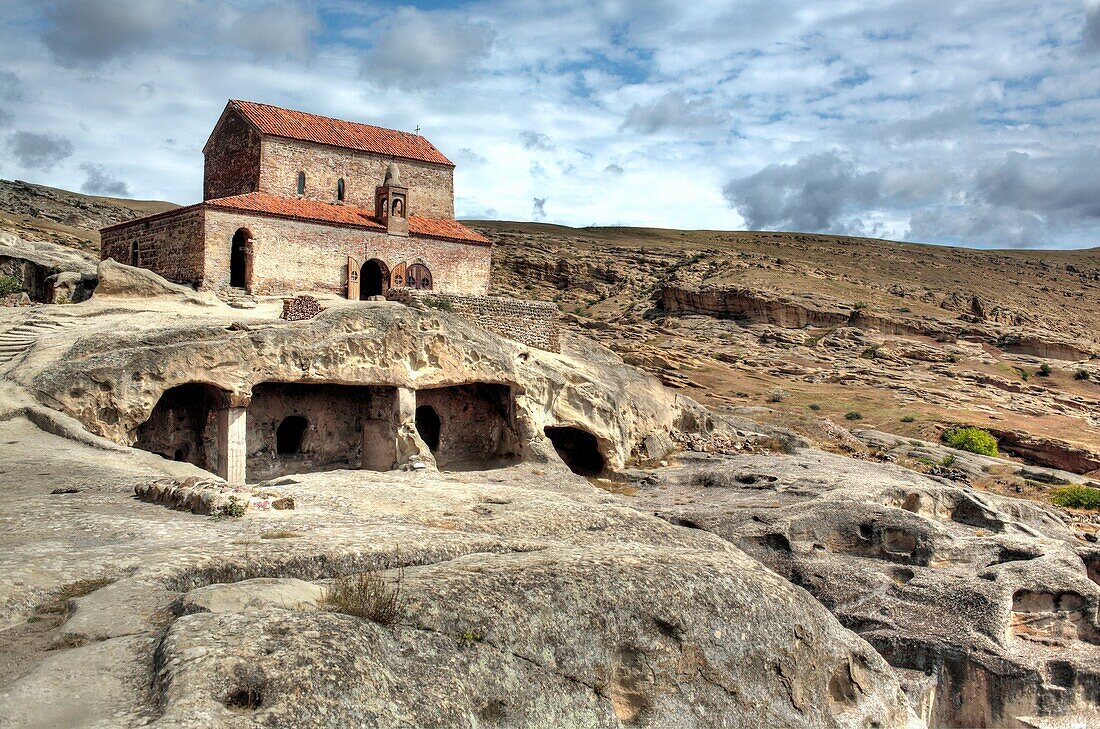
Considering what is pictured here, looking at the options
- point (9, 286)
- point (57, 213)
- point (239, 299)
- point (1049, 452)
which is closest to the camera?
point (9, 286)

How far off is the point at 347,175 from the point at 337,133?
5.85 feet

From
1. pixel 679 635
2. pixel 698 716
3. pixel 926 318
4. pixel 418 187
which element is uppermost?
pixel 418 187

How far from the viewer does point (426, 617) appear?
7512 mm

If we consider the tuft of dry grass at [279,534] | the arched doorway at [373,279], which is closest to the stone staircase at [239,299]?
the arched doorway at [373,279]

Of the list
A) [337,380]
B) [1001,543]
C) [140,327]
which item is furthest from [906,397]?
[140,327]

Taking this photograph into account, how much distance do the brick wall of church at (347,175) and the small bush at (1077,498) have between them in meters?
23.5

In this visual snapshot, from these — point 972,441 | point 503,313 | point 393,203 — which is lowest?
point 972,441

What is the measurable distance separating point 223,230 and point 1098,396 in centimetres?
4444

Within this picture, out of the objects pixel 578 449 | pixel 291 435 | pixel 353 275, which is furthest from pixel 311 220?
pixel 578 449

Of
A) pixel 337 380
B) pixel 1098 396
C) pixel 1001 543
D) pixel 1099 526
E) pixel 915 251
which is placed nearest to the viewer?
pixel 1001 543

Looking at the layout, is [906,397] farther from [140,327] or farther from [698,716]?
[698,716]

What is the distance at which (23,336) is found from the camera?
18.9 meters

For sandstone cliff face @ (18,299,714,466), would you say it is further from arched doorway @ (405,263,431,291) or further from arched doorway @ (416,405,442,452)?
arched doorway @ (405,263,431,291)

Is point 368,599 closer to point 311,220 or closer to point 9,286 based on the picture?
point 9,286
